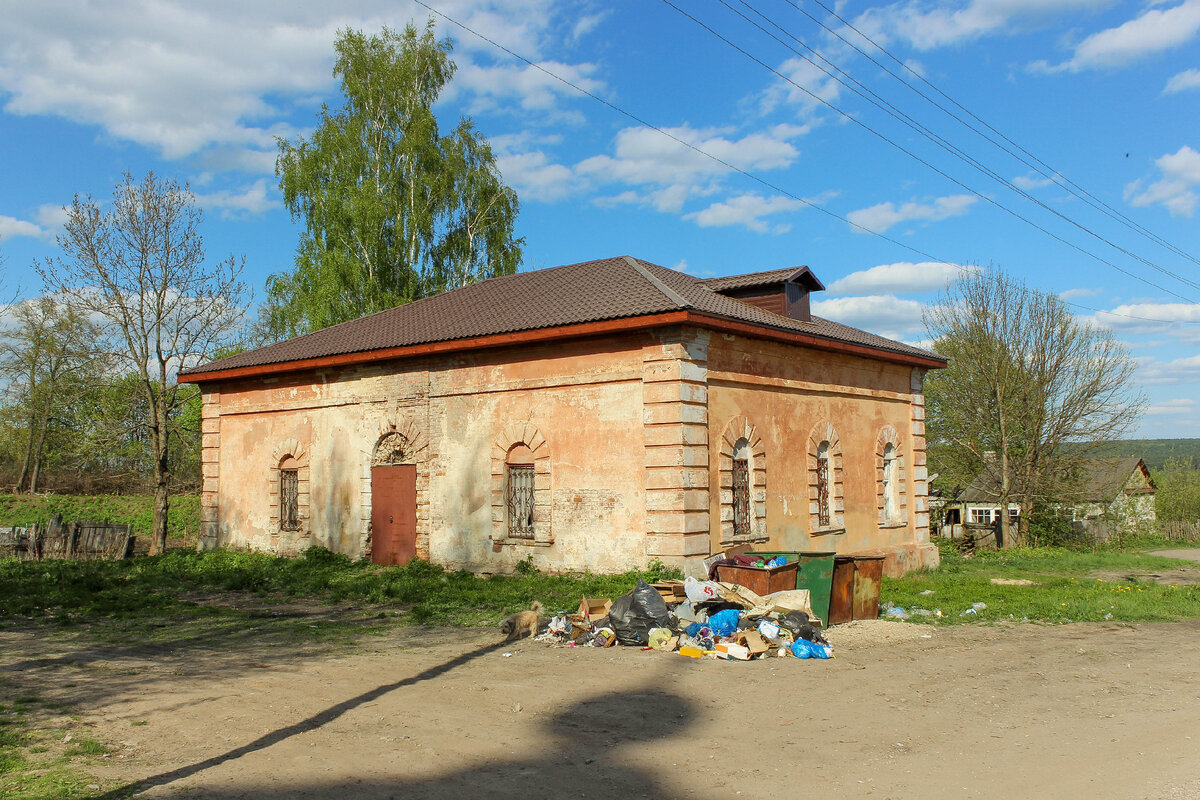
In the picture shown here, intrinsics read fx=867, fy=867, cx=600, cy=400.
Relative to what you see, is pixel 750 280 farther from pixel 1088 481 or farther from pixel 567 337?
pixel 1088 481

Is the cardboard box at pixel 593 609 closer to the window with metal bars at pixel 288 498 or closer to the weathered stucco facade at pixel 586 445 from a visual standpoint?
the weathered stucco facade at pixel 586 445

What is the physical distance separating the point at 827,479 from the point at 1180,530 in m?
30.2

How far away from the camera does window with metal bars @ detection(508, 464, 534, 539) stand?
1584 centimetres

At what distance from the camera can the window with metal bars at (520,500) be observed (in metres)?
15.8

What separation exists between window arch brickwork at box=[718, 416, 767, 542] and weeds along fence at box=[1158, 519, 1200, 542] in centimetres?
3199

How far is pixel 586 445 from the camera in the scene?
49.0 feet

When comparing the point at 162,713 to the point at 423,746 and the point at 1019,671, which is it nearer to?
the point at 423,746

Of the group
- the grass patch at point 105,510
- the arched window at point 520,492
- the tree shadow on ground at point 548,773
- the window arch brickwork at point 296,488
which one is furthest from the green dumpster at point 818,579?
the grass patch at point 105,510

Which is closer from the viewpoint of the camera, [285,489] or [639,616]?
[639,616]

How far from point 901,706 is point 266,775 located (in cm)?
519

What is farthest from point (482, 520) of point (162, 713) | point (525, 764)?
point (525, 764)

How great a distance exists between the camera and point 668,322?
44.8 feet

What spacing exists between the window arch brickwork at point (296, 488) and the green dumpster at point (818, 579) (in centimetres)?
1213

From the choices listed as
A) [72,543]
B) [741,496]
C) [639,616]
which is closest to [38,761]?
[639,616]
